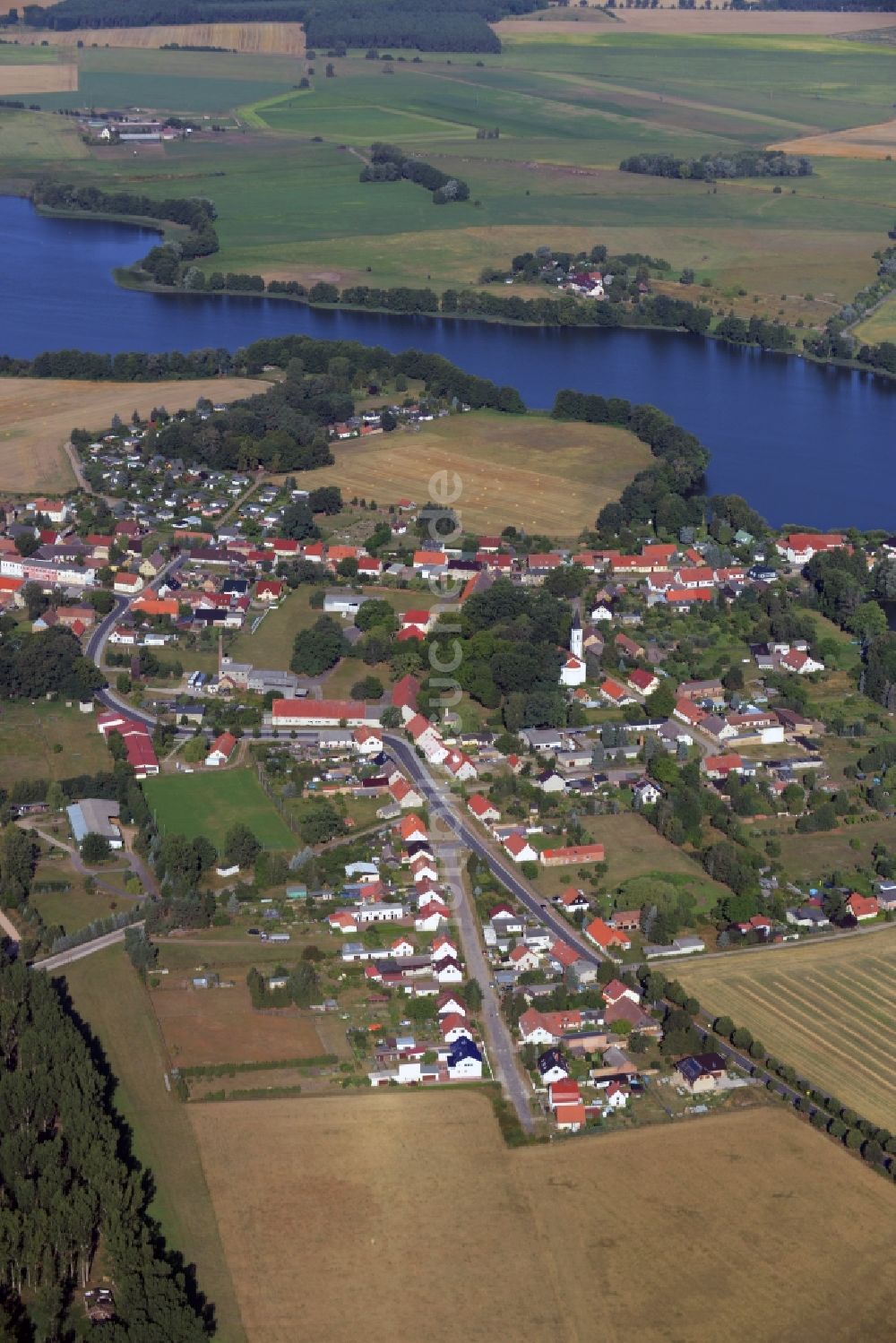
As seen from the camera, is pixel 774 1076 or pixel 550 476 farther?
pixel 550 476

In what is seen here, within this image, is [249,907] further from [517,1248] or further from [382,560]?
[382,560]

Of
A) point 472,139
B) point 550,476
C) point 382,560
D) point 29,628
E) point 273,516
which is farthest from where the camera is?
point 472,139

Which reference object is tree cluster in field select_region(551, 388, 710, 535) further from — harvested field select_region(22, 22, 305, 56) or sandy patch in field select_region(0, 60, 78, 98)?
harvested field select_region(22, 22, 305, 56)

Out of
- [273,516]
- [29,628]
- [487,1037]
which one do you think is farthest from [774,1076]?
[273,516]

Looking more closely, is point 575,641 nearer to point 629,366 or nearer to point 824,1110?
point 824,1110

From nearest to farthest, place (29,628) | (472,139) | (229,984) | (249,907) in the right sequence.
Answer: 1. (229,984)
2. (249,907)
3. (29,628)
4. (472,139)

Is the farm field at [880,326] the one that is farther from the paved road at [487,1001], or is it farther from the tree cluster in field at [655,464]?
the paved road at [487,1001]
